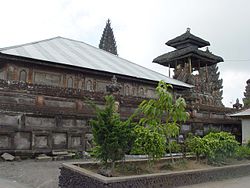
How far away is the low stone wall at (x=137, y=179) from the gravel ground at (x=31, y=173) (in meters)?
0.65

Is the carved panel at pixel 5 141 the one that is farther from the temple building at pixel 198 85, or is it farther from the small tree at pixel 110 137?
the temple building at pixel 198 85

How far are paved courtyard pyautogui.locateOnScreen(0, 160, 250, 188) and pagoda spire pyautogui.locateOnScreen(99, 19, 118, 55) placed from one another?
3172 cm

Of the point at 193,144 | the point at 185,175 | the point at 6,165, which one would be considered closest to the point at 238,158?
the point at 193,144

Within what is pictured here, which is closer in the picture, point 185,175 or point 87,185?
point 87,185

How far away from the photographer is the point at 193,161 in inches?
341

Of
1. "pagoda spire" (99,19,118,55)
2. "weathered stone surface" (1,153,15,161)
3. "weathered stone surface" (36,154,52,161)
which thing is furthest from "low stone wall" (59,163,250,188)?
"pagoda spire" (99,19,118,55)

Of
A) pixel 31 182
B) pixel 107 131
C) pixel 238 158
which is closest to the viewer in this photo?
pixel 107 131

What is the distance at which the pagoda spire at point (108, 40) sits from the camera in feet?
131

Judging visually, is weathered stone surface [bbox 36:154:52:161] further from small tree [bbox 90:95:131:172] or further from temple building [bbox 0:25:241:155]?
small tree [bbox 90:95:131:172]

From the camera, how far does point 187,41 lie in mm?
31016

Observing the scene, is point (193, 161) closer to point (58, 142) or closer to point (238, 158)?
point (238, 158)

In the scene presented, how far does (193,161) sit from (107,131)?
3.73 m

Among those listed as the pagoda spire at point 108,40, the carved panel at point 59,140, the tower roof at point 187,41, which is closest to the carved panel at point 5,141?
the carved panel at point 59,140

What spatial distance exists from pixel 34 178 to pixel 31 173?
2.12ft
